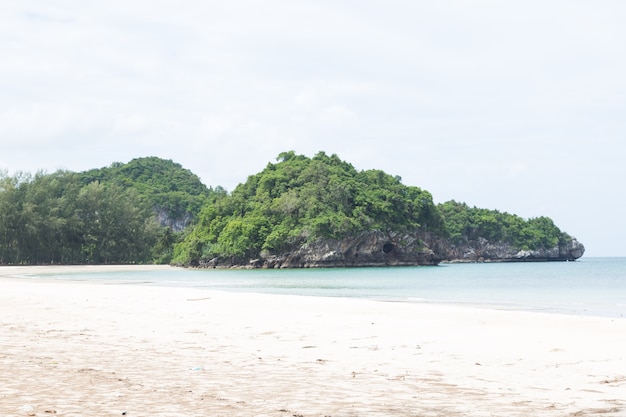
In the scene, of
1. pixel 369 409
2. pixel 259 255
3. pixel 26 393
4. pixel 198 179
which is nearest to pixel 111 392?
pixel 26 393

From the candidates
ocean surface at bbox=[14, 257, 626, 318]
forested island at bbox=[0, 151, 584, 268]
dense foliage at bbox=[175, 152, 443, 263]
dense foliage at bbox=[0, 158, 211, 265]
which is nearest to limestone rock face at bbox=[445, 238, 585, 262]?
forested island at bbox=[0, 151, 584, 268]

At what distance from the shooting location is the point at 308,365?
28.5 feet

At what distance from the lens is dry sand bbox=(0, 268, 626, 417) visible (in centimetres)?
604

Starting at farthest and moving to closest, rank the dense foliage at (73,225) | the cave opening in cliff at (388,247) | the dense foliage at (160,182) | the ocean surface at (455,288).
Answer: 1. the dense foliage at (160,182)
2. the cave opening in cliff at (388,247)
3. the dense foliage at (73,225)
4. the ocean surface at (455,288)

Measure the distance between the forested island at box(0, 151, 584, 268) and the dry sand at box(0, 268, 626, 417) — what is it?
227ft

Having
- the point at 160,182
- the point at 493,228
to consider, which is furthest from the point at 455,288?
the point at 160,182

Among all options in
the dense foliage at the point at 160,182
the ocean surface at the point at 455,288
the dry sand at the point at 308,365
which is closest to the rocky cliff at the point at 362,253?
the ocean surface at the point at 455,288

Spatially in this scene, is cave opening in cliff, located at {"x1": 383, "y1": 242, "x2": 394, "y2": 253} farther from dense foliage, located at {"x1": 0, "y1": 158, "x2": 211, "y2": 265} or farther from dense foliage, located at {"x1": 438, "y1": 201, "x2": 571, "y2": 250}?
dense foliage, located at {"x1": 438, "y1": 201, "x2": 571, "y2": 250}

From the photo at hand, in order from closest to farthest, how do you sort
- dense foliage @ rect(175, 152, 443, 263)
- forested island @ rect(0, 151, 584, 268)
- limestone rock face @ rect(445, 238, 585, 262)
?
forested island @ rect(0, 151, 584, 268), dense foliage @ rect(175, 152, 443, 263), limestone rock face @ rect(445, 238, 585, 262)

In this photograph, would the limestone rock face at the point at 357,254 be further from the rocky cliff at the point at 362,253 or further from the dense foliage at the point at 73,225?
the dense foliage at the point at 73,225

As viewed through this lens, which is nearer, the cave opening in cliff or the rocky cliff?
the rocky cliff

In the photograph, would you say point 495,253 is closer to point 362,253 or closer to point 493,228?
point 493,228

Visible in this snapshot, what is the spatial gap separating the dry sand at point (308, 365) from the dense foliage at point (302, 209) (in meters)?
68.8

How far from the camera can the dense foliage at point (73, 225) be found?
82.1 m
